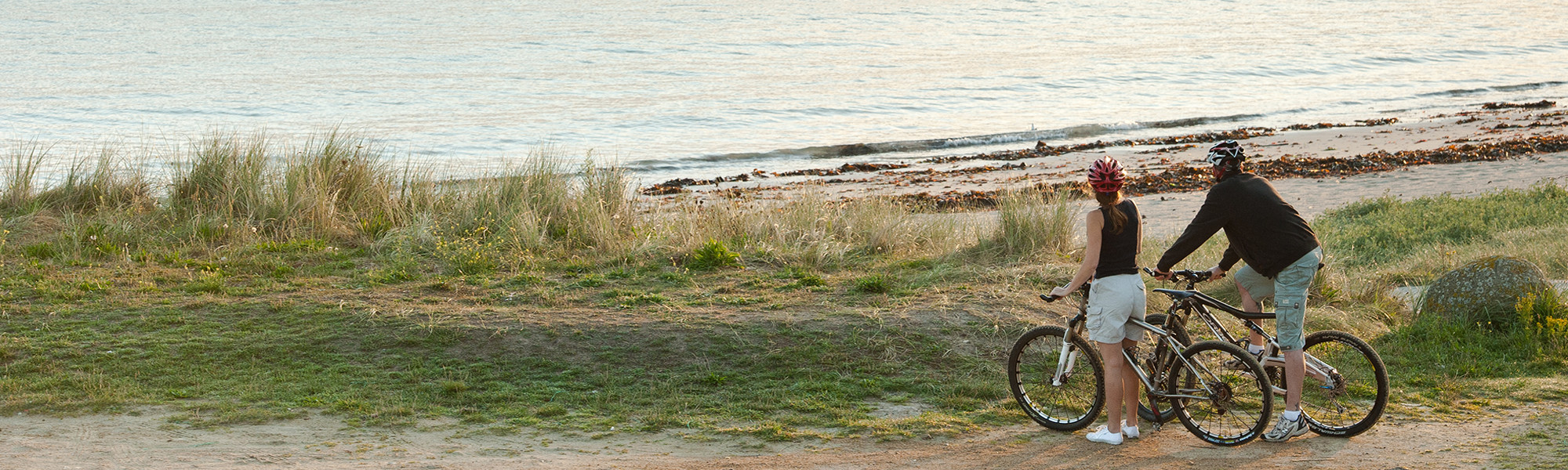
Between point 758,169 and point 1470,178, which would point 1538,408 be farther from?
point 758,169

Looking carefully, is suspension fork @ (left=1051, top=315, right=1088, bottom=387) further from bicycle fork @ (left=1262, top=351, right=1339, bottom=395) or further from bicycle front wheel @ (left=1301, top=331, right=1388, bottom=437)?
bicycle front wheel @ (left=1301, top=331, right=1388, bottom=437)

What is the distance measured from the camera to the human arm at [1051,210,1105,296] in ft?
17.0

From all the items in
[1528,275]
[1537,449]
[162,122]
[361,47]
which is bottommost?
[1537,449]

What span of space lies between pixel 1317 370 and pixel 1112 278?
126 centimetres

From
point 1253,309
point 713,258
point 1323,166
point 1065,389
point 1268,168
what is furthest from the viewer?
point 1268,168

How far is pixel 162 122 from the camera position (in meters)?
26.6

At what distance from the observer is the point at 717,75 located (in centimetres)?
3791

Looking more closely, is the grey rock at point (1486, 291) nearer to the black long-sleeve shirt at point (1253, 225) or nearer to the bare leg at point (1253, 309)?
the bare leg at point (1253, 309)

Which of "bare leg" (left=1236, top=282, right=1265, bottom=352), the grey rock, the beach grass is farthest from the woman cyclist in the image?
the grey rock

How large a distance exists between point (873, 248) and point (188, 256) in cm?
581

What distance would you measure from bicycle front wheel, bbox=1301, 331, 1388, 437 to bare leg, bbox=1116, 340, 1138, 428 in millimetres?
843

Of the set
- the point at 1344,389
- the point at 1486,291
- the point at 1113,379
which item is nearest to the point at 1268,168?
the point at 1486,291

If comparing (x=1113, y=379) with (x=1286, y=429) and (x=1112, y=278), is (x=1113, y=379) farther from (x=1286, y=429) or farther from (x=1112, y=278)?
(x=1286, y=429)

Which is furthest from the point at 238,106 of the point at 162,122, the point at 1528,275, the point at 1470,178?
the point at 1528,275
